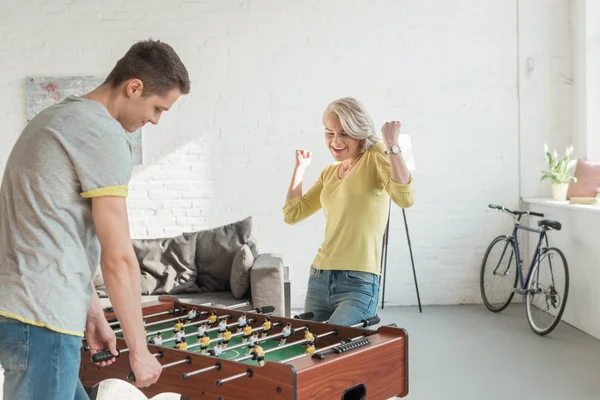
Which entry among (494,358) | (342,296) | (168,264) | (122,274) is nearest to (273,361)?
(122,274)

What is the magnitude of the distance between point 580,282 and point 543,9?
248cm

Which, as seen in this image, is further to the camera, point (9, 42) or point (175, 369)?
point (9, 42)

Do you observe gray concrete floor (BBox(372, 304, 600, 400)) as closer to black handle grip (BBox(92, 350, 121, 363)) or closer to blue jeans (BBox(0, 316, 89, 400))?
black handle grip (BBox(92, 350, 121, 363))

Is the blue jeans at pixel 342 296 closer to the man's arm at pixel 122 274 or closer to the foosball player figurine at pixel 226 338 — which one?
the foosball player figurine at pixel 226 338

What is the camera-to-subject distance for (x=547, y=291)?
17.6ft

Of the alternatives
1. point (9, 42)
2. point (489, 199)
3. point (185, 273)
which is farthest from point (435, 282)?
point (9, 42)

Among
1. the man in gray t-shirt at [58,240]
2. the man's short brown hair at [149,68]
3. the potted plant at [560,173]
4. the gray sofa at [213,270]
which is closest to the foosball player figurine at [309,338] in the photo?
the man in gray t-shirt at [58,240]

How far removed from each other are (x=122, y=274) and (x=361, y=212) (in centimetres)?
146

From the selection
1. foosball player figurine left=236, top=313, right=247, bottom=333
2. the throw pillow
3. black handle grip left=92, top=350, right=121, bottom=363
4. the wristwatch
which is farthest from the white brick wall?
black handle grip left=92, top=350, right=121, bottom=363

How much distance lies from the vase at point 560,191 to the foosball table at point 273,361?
3.86m

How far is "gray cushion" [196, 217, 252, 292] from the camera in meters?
5.23

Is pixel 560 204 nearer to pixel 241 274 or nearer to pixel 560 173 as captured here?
pixel 560 173

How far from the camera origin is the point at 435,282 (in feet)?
21.2

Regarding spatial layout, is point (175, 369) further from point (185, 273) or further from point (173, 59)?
point (185, 273)
